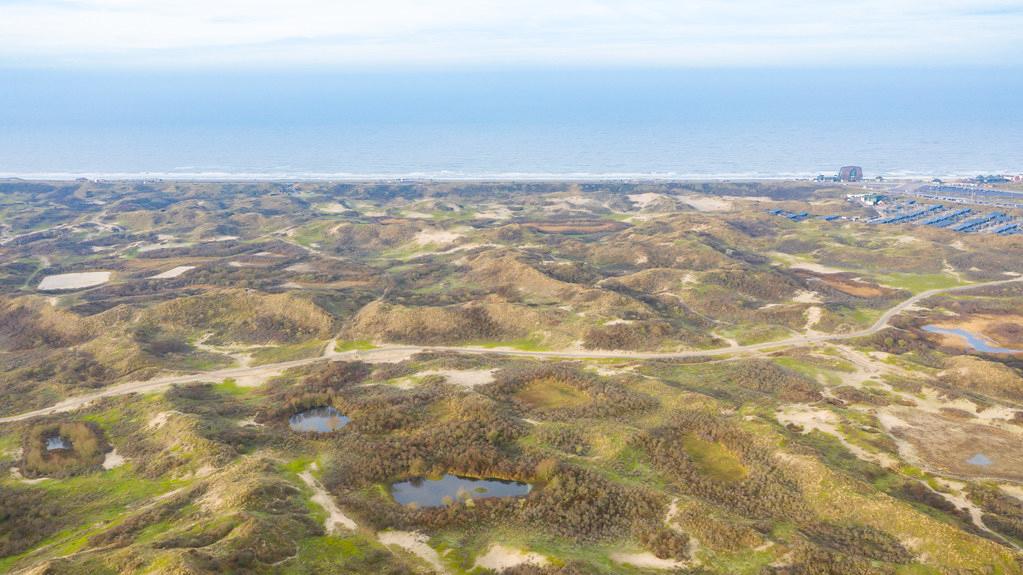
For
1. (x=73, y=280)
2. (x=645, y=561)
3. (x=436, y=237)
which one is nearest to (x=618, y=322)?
(x=645, y=561)

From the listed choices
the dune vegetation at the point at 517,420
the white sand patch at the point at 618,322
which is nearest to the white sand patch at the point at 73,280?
the dune vegetation at the point at 517,420

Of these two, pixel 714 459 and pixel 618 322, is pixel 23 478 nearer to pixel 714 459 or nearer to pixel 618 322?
pixel 714 459

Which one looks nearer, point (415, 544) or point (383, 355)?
point (415, 544)

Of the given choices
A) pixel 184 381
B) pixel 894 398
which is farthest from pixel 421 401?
pixel 894 398

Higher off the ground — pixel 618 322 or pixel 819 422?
pixel 618 322

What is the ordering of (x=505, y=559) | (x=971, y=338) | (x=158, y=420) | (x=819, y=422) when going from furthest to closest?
(x=971, y=338) < (x=158, y=420) < (x=819, y=422) < (x=505, y=559)
